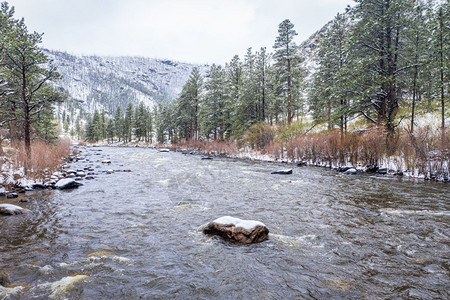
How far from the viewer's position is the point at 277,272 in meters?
4.55

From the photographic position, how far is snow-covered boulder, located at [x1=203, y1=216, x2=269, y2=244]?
231 inches

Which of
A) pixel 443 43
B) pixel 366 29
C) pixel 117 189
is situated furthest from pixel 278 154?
pixel 117 189

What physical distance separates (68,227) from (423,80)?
79.5 ft

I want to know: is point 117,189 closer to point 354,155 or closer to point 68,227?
point 68,227

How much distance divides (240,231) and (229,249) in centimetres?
57

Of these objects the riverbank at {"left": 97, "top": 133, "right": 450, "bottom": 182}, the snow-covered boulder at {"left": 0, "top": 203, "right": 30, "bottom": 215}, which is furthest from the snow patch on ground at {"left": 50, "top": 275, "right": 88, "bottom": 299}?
the riverbank at {"left": 97, "top": 133, "right": 450, "bottom": 182}

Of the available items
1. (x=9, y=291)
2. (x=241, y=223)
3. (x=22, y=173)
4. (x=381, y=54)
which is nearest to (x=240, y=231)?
(x=241, y=223)

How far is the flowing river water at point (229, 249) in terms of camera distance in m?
4.04

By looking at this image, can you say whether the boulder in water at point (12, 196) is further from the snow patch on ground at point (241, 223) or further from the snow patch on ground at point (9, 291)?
the snow patch on ground at point (241, 223)

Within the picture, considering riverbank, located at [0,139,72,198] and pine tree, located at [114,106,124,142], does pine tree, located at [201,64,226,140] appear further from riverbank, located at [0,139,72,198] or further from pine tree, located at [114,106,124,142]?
pine tree, located at [114,106,124,142]

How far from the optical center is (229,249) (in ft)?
18.1

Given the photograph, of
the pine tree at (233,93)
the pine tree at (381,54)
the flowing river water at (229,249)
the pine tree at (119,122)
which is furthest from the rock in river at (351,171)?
the pine tree at (119,122)

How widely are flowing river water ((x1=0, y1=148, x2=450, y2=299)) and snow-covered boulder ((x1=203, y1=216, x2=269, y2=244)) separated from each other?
0.71 ft

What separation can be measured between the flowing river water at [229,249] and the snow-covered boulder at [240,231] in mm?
217
